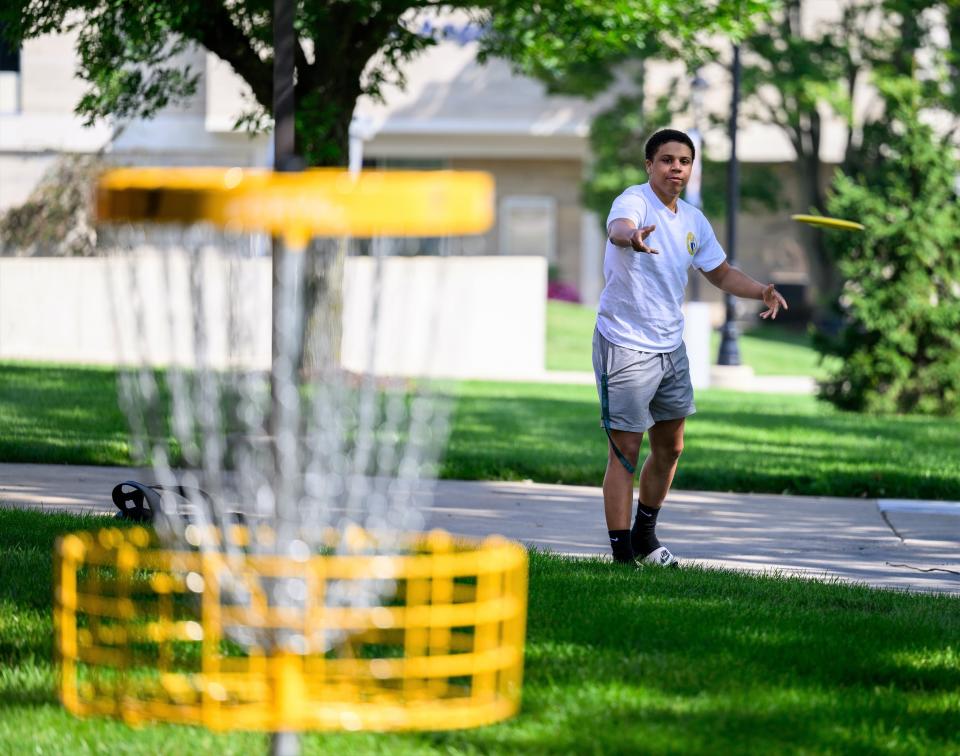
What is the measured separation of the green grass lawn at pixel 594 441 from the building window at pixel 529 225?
883 inches

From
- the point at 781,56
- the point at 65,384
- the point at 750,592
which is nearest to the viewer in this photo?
the point at 750,592

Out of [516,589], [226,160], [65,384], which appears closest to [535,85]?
[226,160]

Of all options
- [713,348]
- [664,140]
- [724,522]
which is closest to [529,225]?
[713,348]

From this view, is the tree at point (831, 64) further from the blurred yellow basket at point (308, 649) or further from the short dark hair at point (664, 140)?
the blurred yellow basket at point (308, 649)

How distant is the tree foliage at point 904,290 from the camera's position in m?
16.8

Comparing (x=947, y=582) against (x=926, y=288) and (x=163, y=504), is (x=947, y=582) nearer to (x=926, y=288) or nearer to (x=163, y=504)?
(x=163, y=504)

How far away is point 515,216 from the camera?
39031mm

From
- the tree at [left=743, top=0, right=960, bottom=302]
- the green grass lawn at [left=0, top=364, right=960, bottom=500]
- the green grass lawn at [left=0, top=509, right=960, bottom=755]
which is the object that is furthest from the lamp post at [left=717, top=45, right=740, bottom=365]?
the green grass lawn at [left=0, top=509, right=960, bottom=755]

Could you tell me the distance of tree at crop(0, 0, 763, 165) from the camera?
47.8 ft

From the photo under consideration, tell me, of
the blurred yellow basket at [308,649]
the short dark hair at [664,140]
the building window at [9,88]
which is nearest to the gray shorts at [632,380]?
the short dark hair at [664,140]

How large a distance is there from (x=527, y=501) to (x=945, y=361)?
30.2ft

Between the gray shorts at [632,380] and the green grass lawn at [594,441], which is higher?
the gray shorts at [632,380]

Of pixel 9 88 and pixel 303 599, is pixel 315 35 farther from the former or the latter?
pixel 9 88

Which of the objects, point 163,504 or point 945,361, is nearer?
point 163,504
